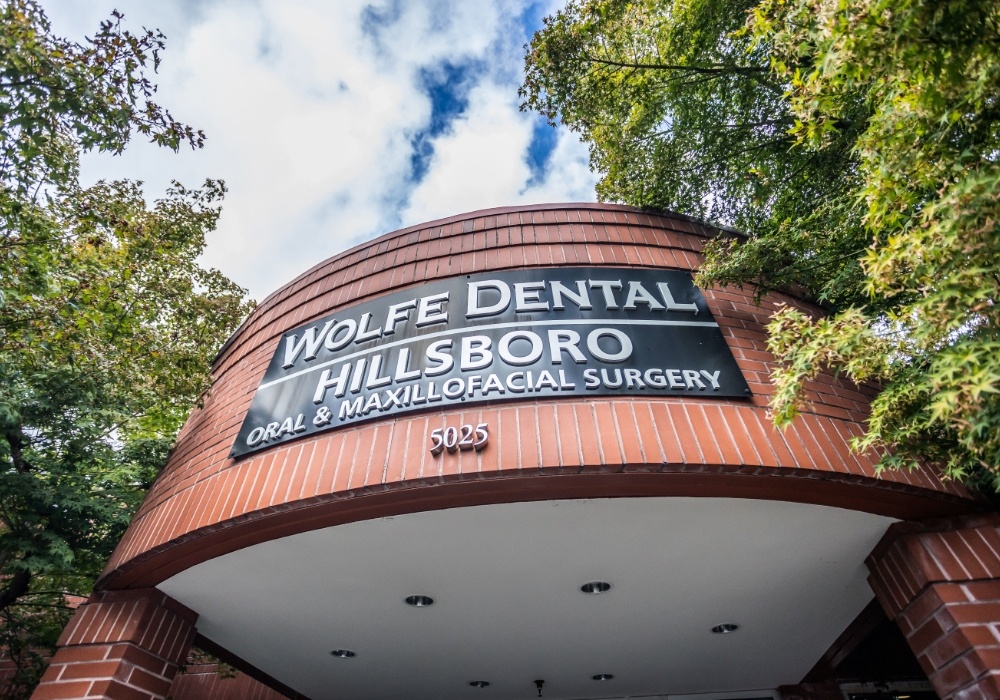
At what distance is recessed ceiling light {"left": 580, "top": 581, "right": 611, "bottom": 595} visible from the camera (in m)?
3.43

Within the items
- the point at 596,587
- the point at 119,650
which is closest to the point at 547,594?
the point at 596,587

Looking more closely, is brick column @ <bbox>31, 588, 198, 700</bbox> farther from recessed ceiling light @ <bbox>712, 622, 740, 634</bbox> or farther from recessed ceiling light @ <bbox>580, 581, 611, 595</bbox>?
recessed ceiling light @ <bbox>712, 622, 740, 634</bbox>

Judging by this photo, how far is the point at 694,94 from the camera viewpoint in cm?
446

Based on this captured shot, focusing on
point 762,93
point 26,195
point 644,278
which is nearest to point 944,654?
point 644,278

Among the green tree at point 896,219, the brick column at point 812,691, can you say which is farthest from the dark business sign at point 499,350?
the brick column at point 812,691

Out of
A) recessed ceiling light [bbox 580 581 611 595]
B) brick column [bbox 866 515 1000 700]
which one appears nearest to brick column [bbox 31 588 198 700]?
recessed ceiling light [bbox 580 581 611 595]

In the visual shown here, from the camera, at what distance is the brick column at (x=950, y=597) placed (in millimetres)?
2367

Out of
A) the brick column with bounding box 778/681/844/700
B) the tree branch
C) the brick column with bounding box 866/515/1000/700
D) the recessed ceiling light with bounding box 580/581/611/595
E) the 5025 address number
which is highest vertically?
the tree branch

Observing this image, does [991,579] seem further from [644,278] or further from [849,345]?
[644,278]

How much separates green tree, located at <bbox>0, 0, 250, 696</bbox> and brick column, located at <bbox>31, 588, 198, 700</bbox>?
125 centimetres

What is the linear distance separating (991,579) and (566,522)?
6.29ft

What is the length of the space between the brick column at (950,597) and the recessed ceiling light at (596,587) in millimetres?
1454

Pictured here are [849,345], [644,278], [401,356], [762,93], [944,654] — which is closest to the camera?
[849,345]

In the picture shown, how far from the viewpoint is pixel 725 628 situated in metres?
3.98
